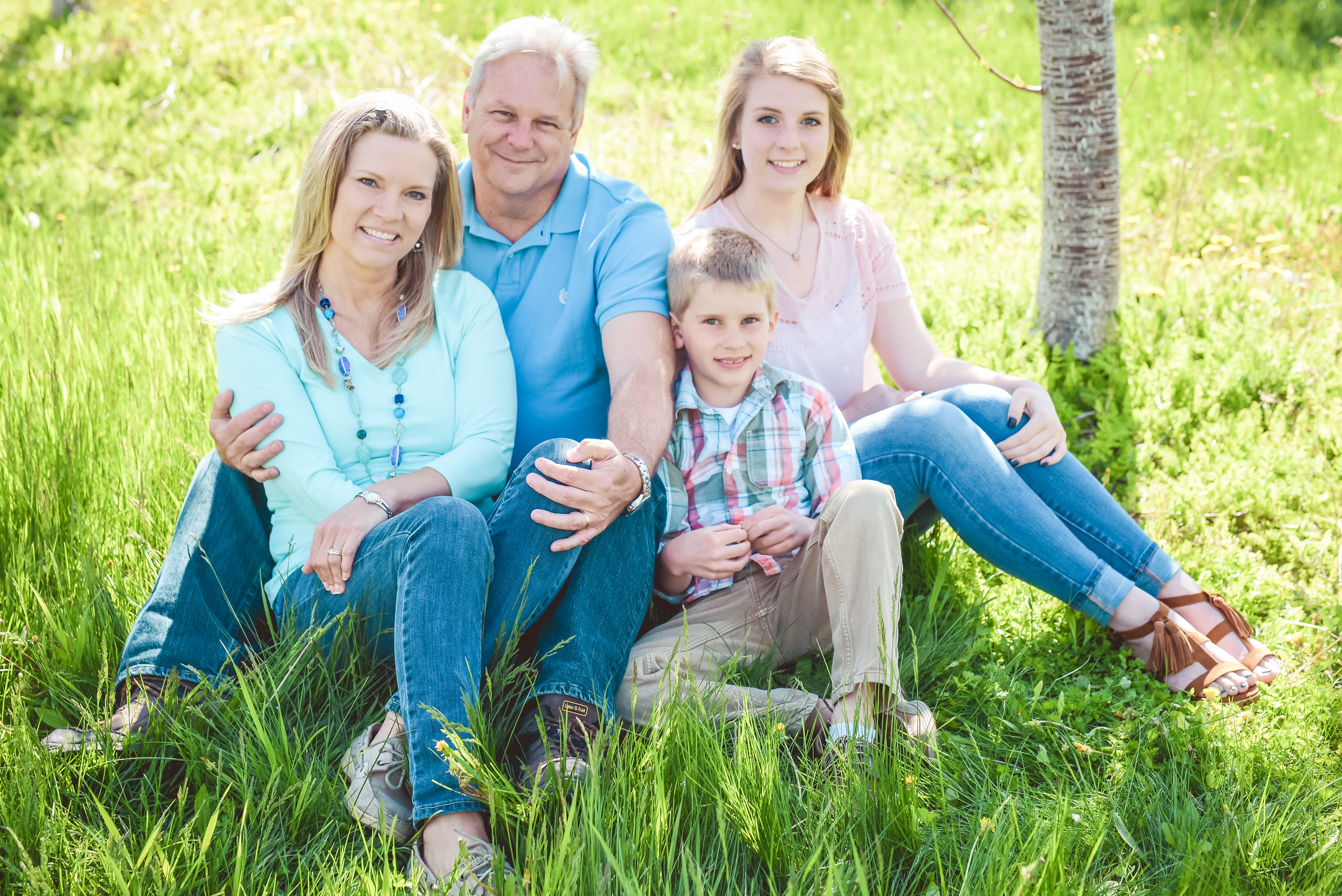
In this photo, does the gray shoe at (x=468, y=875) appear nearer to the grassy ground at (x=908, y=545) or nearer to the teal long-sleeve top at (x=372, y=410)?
the grassy ground at (x=908, y=545)

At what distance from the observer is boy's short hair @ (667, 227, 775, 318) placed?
266 cm

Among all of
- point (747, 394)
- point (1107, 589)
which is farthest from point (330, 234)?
point (1107, 589)

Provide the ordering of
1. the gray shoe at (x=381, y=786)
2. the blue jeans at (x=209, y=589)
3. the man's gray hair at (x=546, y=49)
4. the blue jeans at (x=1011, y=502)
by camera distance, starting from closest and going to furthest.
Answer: the gray shoe at (x=381, y=786) < the blue jeans at (x=209, y=589) < the blue jeans at (x=1011, y=502) < the man's gray hair at (x=546, y=49)

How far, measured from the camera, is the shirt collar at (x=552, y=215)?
9.55 ft

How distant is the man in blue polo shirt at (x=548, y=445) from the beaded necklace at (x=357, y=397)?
187 millimetres

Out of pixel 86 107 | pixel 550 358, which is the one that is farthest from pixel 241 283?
pixel 86 107

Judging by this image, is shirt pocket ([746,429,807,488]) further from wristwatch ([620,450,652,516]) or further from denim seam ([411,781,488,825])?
denim seam ([411,781,488,825])

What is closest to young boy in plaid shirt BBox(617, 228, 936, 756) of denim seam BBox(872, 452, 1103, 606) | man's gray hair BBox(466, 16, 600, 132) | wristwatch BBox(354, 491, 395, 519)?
denim seam BBox(872, 452, 1103, 606)

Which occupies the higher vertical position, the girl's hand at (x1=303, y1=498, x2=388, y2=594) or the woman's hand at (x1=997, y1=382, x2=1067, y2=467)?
the woman's hand at (x1=997, y1=382, x2=1067, y2=467)

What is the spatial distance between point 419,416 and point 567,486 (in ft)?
1.73

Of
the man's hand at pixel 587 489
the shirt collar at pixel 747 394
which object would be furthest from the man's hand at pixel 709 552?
the shirt collar at pixel 747 394

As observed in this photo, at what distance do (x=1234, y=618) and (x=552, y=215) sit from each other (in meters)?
2.26

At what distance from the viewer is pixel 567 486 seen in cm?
233

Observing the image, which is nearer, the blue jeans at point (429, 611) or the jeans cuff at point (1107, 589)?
the blue jeans at point (429, 611)
